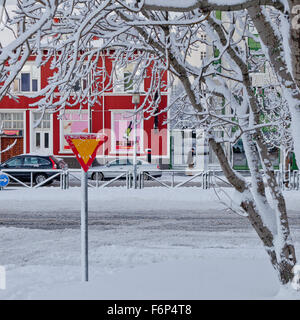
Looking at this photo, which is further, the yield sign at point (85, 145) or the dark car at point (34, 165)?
the dark car at point (34, 165)

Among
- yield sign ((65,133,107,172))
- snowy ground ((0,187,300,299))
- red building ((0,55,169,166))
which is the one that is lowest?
snowy ground ((0,187,300,299))

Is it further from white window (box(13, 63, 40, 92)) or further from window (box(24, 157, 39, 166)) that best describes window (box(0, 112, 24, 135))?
window (box(24, 157, 39, 166))

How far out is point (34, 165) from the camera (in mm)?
23312

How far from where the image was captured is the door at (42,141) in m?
33.4

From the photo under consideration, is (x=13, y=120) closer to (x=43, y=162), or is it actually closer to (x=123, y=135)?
(x=123, y=135)

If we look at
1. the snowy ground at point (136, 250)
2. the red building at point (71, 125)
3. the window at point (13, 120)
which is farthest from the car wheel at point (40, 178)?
the window at point (13, 120)

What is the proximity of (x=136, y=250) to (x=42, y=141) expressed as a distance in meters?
26.1

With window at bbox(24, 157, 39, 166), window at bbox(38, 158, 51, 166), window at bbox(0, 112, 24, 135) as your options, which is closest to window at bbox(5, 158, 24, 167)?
window at bbox(24, 157, 39, 166)

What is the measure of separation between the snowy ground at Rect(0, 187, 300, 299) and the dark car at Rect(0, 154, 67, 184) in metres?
5.85

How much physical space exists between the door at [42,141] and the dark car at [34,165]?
9.62 m

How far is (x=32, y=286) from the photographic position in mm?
5910

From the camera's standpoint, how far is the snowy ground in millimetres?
5496

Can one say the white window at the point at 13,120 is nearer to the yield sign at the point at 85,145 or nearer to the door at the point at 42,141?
the door at the point at 42,141

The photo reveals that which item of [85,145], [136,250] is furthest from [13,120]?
[85,145]
